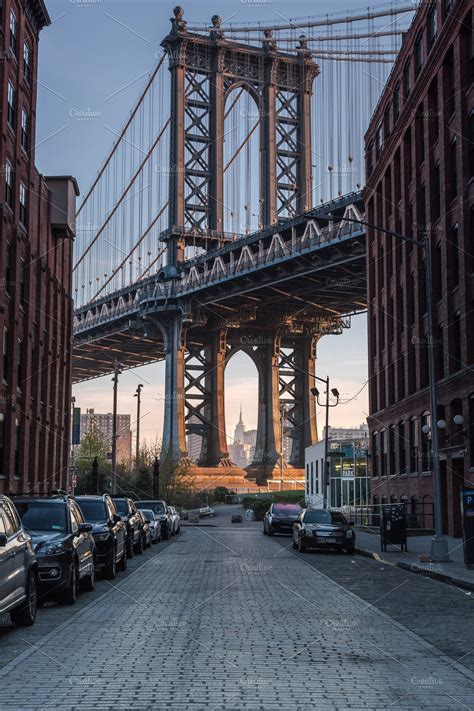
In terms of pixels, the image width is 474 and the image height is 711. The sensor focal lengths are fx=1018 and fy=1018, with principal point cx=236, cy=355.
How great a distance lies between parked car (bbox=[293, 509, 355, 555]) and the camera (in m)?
29.7

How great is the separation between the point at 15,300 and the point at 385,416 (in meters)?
19.3

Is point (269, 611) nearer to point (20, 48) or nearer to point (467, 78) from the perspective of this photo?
point (467, 78)

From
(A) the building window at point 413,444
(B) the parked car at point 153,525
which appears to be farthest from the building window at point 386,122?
(B) the parked car at point 153,525

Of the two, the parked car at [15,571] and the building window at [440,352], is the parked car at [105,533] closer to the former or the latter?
Answer: the parked car at [15,571]

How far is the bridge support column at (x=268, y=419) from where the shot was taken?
9525 centimetres

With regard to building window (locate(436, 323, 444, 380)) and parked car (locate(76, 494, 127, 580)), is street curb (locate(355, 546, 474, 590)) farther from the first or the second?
A: building window (locate(436, 323, 444, 380))

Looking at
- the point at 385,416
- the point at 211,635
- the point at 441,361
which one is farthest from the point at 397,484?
the point at 211,635

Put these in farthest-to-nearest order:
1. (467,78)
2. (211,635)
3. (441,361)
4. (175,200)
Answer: (175,200) → (441,361) → (467,78) → (211,635)

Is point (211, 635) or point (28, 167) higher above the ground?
point (28, 167)

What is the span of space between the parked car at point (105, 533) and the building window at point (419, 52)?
2797 cm

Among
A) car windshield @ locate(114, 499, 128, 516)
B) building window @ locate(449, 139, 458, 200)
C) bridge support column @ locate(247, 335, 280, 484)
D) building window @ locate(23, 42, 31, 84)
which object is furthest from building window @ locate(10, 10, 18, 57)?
bridge support column @ locate(247, 335, 280, 484)

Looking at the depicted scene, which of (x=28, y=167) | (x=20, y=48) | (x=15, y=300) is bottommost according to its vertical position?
(x=15, y=300)

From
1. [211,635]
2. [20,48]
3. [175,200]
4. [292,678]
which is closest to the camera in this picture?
[292,678]

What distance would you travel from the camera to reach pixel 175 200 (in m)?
84.0
